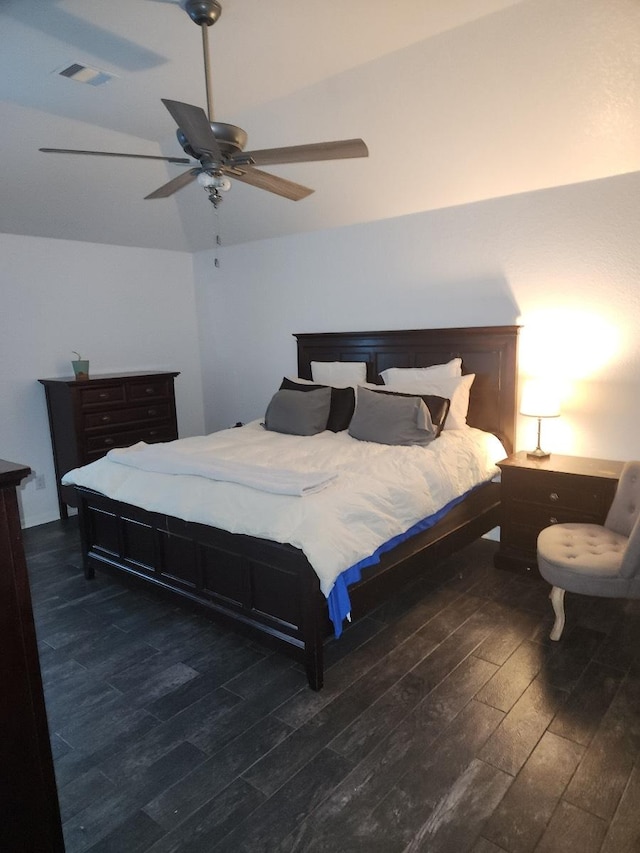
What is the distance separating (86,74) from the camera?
2947 millimetres

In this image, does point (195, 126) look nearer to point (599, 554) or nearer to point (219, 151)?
point (219, 151)

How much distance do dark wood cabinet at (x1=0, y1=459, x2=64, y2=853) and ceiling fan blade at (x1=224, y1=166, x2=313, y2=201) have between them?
171cm

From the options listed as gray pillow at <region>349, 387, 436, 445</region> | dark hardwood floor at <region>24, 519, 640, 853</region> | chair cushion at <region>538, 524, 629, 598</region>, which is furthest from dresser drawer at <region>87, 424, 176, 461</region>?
chair cushion at <region>538, 524, 629, 598</region>

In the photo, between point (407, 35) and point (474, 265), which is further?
point (474, 265)

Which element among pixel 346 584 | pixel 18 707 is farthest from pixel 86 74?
pixel 18 707

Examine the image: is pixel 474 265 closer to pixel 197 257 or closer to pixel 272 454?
pixel 272 454

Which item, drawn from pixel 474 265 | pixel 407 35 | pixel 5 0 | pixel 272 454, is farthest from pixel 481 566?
pixel 5 0

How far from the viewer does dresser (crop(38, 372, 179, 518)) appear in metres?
4.34

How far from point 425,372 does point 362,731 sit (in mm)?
2591

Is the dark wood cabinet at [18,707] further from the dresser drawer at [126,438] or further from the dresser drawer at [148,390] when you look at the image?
the dresser drawer at [148,390]

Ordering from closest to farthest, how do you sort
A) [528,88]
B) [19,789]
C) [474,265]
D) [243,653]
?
[19,789] < [243,653] < [528,88] < [474,265]

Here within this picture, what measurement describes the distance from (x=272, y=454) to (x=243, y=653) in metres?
1.18

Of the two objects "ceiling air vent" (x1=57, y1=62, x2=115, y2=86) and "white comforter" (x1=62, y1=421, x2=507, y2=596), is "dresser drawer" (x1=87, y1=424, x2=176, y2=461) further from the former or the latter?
"ceiling air vent" (x1=57, y1=62, x2=115, y2=86)

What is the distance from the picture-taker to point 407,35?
2.65 meters
